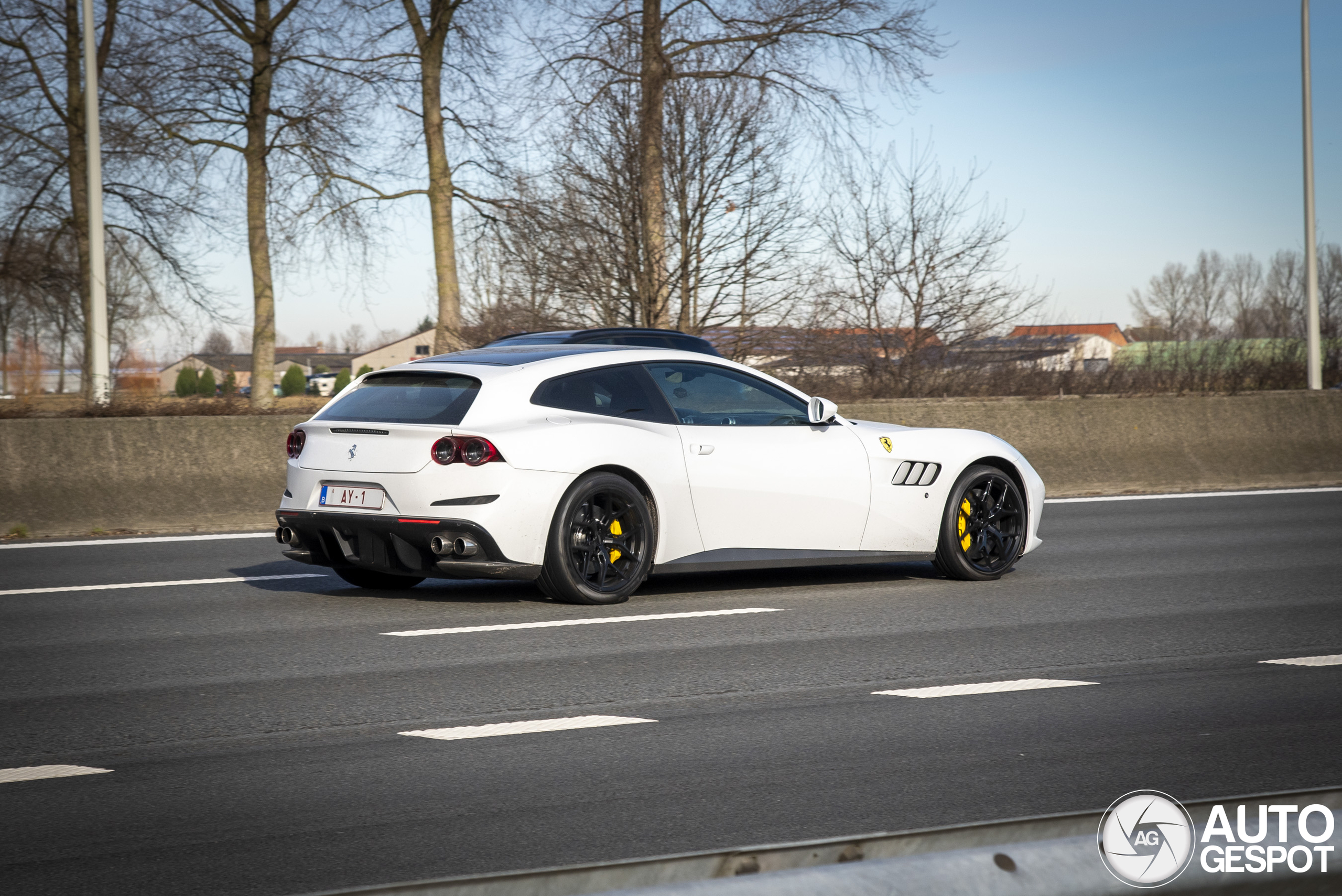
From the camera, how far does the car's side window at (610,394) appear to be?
7973 millimetres

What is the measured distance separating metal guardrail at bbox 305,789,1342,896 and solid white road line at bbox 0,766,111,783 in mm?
3015

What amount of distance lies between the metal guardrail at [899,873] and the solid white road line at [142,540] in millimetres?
10474

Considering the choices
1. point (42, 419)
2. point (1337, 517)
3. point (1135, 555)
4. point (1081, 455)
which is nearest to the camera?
point (1135, 555)

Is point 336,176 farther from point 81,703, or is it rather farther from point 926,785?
point 926,785

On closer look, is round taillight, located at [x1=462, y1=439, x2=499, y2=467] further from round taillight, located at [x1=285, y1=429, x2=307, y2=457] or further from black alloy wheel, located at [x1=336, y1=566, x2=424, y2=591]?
black alloy wheel, located at [x1=336, y1=566, x2=424, y2=591]

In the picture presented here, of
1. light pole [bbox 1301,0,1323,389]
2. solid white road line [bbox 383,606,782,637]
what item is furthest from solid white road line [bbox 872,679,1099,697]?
light pole [bbox 1301,0,1323,389]

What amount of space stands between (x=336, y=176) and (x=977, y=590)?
1378 cm

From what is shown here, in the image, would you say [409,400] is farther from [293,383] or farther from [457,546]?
[293,383]

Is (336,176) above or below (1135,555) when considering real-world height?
above

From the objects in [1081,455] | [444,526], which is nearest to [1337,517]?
[1081,455]

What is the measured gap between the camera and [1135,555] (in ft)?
34.5

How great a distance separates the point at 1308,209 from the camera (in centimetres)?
2228

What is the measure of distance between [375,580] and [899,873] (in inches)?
296

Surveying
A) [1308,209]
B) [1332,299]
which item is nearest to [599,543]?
[1308,209]
